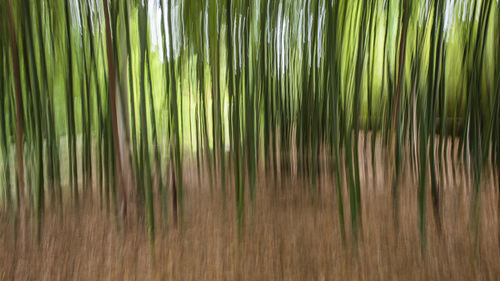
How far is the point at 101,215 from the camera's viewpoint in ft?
1.66

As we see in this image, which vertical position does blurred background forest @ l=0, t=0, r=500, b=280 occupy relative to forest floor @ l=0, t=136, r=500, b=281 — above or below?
above

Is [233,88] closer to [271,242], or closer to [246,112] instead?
[246,112]

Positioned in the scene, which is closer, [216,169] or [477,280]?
[477,280]

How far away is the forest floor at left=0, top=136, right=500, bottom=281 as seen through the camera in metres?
0.45

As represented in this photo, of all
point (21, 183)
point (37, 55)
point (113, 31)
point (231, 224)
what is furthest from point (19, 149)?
point (231, 224)

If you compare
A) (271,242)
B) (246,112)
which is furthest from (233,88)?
(271,242)

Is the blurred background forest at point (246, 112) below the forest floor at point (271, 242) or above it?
above

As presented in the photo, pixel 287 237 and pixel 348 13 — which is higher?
pixel 348 13

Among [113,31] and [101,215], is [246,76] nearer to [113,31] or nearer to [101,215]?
[113,31]

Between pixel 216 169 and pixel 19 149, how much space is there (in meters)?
0.36

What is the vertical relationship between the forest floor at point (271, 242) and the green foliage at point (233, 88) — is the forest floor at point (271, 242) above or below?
below

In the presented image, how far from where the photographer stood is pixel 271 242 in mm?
477

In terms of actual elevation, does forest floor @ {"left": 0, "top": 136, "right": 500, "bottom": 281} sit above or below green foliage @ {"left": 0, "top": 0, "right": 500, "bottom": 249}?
below

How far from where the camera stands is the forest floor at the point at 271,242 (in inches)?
17.6
